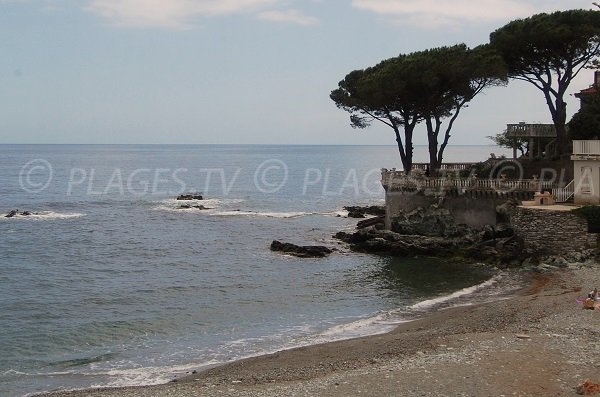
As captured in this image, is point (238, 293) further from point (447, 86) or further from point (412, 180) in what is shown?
point (447, 86)

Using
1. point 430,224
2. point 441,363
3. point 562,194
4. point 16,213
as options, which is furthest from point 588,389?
point 16,213

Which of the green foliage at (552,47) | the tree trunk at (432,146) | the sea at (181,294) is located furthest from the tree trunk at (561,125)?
the sea at (181,294)

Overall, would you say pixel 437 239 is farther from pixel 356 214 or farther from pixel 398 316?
pixel 356 214

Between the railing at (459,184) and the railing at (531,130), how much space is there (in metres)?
9.38

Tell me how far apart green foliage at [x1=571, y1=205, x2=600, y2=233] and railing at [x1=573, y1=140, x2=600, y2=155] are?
4.07 m

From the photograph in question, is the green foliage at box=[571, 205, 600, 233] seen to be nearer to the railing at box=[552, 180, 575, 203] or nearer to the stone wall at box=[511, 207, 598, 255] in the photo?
the stone wall at box=[511, 207, 598, 255]

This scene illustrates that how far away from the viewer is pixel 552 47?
42844mm

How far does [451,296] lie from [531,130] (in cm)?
2203

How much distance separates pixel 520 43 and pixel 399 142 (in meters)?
10.4

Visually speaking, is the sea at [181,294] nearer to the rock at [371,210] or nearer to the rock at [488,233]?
the rock at [488,233]

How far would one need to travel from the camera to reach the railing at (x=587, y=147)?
35.5 m

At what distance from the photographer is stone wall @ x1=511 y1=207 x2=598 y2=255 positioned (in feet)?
107

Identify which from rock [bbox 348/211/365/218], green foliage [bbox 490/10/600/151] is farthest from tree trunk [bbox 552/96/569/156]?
rock [bbox 348/211/365/218]

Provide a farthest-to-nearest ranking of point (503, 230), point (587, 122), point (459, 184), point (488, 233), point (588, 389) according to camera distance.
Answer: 1. point (587, 122)
2. point (459, 184)
3. point (488, 233)
4. point (503, 230)
5. point (588, 389)
